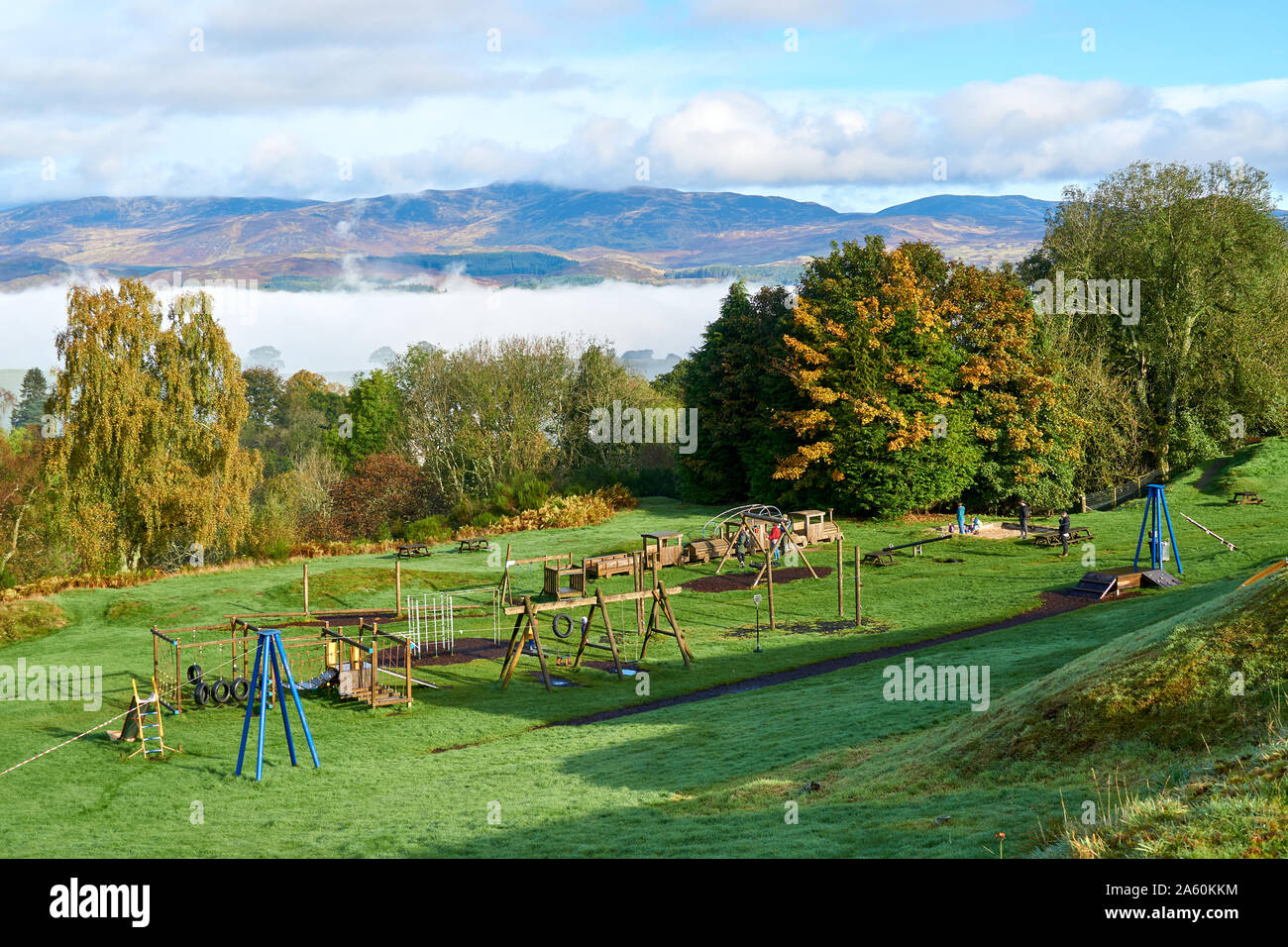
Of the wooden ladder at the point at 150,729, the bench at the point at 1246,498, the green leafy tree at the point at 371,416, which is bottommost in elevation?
the wooden ladder at the point at 150,729

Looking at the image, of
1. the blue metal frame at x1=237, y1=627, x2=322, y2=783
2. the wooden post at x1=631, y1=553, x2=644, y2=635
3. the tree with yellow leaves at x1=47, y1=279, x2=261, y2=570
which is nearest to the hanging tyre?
the wooden post at x1=631, y1=553, x2=644, y2=635

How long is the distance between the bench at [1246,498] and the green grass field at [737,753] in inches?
595

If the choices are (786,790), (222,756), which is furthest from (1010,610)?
(222,756)

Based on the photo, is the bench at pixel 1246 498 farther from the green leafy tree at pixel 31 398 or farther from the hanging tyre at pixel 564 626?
the green leafy tree at pixel 31 398

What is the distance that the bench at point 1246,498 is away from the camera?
138 ft

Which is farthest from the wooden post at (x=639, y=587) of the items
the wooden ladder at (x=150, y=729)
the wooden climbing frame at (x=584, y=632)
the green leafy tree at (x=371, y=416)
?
A: the green leafy tree at (x=371, y=416)

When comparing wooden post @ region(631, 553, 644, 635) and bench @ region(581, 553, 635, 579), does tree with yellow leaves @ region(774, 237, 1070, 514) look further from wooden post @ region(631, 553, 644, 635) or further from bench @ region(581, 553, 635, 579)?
wooden post @ region(631, 553, 644, 635)

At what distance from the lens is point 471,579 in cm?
3719

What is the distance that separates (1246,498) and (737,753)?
36.2 metres

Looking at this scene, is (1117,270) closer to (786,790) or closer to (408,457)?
(408,457)

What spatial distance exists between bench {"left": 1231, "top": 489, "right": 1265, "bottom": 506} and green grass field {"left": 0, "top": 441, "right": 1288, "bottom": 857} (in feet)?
49.6

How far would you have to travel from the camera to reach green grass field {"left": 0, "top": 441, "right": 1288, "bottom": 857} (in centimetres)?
1039

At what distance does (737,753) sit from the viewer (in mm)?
16156
